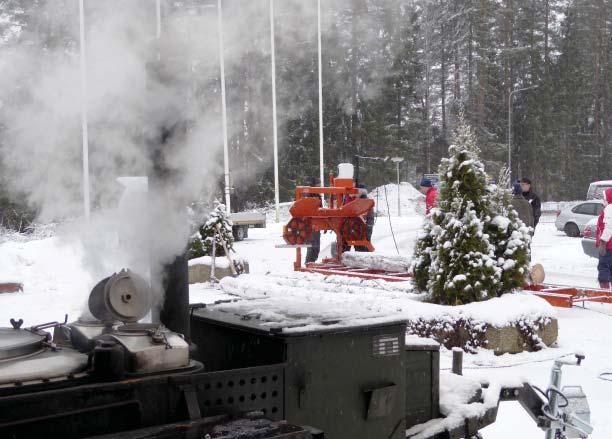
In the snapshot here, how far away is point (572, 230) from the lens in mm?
24328

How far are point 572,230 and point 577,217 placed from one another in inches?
19.2

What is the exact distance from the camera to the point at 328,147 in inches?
1328

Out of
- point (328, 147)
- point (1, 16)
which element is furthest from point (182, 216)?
point (328, 147)

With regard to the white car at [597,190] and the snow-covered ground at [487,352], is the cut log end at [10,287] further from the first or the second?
the white car at [597,190]

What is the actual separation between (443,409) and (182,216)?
173cm

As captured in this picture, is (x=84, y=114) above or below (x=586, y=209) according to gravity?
above

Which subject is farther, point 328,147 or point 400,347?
point 328,147

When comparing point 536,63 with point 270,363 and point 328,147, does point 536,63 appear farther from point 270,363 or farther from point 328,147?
point 270,363

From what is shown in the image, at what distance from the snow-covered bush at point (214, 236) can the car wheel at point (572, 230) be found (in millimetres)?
15016

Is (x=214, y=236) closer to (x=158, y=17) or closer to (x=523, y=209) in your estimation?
(x=523, y=209)

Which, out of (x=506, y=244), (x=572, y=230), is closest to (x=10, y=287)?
(x=506, y=244)

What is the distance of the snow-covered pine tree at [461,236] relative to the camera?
7.86 m

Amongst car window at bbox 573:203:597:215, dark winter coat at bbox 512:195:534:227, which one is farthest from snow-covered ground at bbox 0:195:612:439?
car window at bbox 573:203:597:215

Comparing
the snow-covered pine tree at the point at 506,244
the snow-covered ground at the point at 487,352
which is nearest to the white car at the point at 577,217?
the snow-covered ground at the point at 487,352
